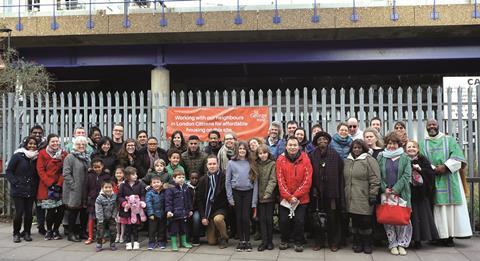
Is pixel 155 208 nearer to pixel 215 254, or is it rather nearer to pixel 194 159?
pixel 194 159

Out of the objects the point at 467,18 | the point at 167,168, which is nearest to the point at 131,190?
the point at 167,168

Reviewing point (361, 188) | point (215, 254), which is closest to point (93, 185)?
point (215, 254)

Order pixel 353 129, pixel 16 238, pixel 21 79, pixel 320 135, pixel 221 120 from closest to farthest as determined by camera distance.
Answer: pixel 320 135 < pixel 353 129 < pixel 16 238 < pixel 221 120 < pixel 21 79

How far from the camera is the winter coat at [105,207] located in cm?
646

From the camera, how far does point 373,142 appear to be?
632cm

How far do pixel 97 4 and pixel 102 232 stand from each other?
10407 mm

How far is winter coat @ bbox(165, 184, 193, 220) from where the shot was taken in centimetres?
630

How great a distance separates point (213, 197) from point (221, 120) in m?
2.21

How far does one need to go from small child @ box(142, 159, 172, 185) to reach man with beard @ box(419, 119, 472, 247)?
3.92 meters

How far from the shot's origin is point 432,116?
7.50 meters

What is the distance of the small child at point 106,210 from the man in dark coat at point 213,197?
126cm

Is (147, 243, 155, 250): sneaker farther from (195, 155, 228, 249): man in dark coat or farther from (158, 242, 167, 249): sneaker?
(195, 155, 228, 249): man in dark coat

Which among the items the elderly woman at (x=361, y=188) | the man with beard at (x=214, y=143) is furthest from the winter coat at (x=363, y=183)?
the man with beard at (x=214, y=143)

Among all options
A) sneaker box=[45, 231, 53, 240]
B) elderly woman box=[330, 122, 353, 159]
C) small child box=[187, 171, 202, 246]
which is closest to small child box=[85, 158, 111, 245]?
sneaker box=[45, 231, 53, 240]
